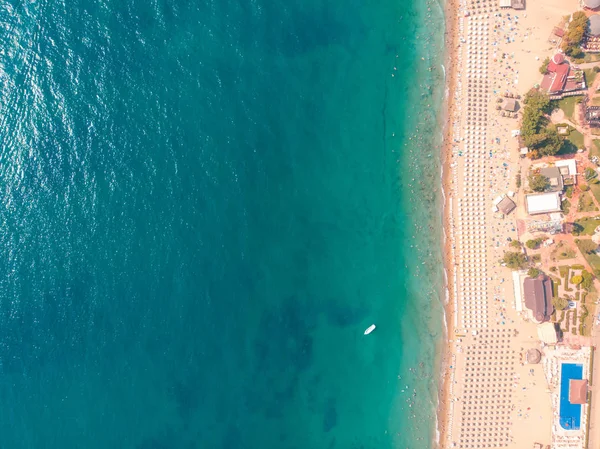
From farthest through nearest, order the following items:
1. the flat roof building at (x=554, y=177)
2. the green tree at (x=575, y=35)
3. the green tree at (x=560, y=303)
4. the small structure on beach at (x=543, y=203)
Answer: the green tree at (x=560, y=303) → the flat roof building at (x=554, y=177) → the small structure on beach at (x=543, y=203) → the green tree at (x=575, y=35)

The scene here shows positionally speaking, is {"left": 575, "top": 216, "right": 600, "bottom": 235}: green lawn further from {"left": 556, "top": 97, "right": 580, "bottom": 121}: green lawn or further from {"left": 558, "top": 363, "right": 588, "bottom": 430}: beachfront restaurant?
{"left": 558, "top": 363, "right": 588, "bottom": 430}: beachfront restaurant

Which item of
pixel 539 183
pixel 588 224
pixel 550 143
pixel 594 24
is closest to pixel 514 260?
pixel 539 183

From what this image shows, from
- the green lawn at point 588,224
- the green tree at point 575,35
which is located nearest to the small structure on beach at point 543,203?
the green lawn at point 588,224

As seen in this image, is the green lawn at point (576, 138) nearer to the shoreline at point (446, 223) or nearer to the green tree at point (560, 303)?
the shoreline at point (446, 223)

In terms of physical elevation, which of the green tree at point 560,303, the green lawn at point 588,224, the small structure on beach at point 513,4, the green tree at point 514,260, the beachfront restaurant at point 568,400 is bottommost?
the beachfront restaurant at point 568,400

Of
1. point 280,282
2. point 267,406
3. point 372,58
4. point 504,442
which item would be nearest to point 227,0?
point 372,58

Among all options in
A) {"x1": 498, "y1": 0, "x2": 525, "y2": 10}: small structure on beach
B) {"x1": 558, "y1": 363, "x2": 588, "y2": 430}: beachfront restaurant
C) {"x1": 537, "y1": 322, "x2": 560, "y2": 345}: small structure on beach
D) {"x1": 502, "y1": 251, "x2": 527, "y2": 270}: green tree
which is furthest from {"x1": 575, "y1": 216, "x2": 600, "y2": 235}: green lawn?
{"x1": 498, "y1": 0, "x2": 525, "y2": 10}: small structure on beach
